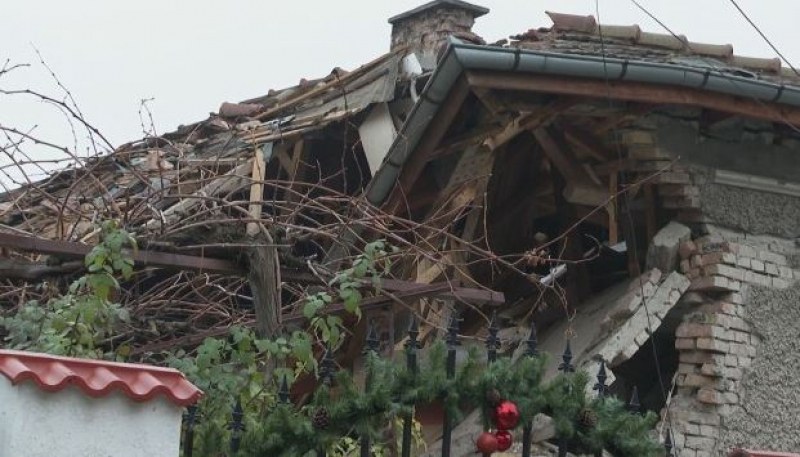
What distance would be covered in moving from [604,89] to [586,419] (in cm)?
335

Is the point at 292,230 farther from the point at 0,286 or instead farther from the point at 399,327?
the point at 399,327

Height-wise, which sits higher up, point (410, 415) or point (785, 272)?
point (785, 272)

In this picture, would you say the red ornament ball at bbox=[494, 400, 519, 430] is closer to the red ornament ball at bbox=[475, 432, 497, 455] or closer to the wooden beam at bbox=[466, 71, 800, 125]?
the red ornament ball at bbox=[475, 432, 497, 455]

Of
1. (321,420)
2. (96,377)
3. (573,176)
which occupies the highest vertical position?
(573,176)

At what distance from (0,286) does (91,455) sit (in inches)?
139

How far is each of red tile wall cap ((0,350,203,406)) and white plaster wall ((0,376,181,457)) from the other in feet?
0.11

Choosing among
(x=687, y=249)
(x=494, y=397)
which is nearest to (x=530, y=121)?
(x=687, y=249)

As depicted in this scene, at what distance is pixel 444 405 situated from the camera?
4.94 meters

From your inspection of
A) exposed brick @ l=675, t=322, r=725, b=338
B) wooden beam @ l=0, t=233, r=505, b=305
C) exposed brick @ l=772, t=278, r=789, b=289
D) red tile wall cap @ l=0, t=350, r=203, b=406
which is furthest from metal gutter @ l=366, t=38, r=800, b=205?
red tile wall cap @ l=0, t=350, r=203, b=406

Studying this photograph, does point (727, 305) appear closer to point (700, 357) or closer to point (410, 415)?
point (700, 357)

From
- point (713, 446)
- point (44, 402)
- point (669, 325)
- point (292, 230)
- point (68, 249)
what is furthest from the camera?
point (669, 325)

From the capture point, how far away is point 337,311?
24.7 ft

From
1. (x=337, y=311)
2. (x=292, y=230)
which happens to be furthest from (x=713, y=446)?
(x=292, y=230)

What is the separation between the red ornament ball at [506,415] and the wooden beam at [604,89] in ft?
11.1
